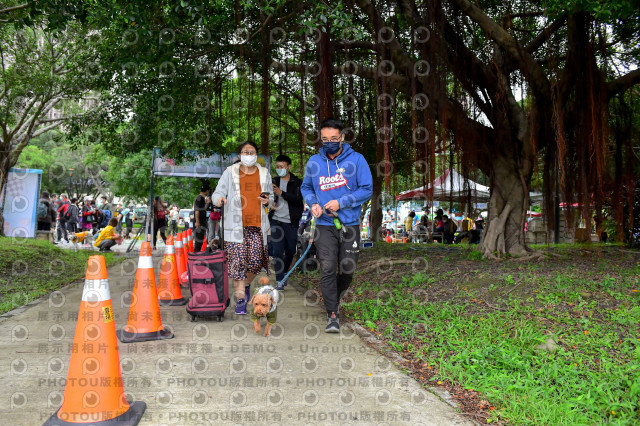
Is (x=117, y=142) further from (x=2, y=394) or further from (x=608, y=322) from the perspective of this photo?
(x=608, y=322)

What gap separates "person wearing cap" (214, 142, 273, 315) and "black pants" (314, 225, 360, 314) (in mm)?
895

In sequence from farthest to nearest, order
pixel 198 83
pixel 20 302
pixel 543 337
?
pixel 198 83 < pixel 20 302 < pixel 543 337

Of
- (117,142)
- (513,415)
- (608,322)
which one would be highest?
(117,142)

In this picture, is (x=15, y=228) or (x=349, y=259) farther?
(x=15, y=228)

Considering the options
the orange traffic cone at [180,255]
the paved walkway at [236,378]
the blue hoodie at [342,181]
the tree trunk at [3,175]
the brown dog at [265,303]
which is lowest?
the paved walkway at [236,378]

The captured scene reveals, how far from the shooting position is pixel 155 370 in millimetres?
3473

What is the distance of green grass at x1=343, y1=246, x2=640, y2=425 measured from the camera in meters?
2.94

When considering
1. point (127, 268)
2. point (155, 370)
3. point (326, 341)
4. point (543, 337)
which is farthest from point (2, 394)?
point (127, 268)

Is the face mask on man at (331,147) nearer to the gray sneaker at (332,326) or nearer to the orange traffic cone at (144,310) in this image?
the gray sneaker at (332,326)

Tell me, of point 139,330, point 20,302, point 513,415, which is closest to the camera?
point 513,415

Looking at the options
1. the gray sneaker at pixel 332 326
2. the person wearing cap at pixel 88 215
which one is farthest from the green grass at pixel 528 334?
the person wearing cap at pixel 88 215

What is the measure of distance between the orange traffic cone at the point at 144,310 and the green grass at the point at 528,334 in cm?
192

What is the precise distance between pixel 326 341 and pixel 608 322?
2412 millimetres

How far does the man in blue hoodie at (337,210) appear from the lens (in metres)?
4.65
